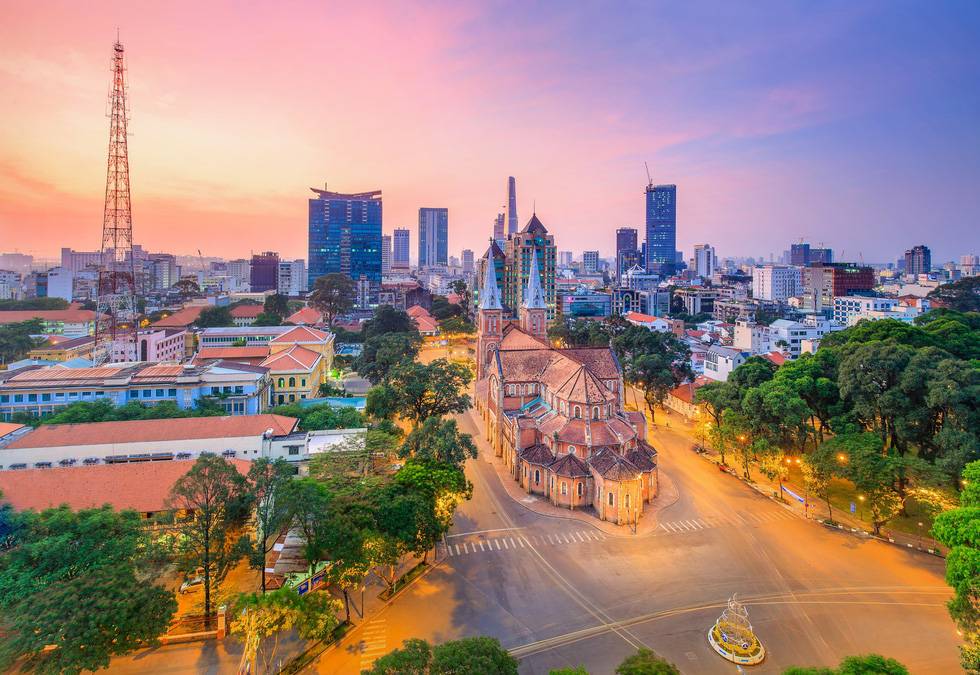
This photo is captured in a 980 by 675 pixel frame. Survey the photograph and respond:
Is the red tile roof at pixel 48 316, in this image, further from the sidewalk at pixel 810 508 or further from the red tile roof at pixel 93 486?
the sidewalk at pixel 810 508

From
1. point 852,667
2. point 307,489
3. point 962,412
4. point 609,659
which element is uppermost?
point 962,412

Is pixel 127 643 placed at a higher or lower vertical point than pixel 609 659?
higher

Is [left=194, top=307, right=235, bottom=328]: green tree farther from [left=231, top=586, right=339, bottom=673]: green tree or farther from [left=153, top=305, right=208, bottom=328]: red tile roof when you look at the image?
[left=231, top=586, right=339, bottom=673]: green tree

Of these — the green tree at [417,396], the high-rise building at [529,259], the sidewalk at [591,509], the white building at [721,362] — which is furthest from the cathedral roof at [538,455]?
the high-rise building at [529,259]

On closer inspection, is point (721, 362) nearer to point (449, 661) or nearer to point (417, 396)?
point (417, 396)

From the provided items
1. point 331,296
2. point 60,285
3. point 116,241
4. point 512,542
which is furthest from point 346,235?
point 512,542

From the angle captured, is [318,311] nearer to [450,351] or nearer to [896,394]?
[450,351]

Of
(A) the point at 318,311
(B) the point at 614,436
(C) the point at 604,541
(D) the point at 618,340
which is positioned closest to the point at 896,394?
(B) the point at 614,436
